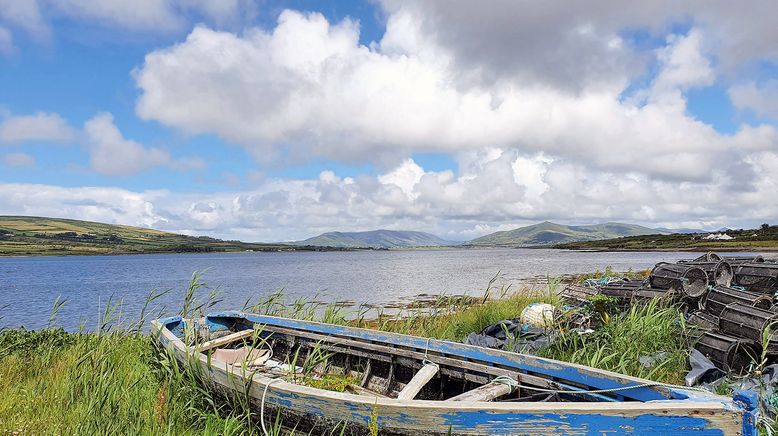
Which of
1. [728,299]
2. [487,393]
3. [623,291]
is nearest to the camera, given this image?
[487,393]

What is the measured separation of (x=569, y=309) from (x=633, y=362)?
11.1 ft

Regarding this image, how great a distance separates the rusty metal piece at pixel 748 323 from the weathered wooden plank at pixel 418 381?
17.5 ft

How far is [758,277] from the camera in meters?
10.7

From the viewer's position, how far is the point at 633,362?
7.04m

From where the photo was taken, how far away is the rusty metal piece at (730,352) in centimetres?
722

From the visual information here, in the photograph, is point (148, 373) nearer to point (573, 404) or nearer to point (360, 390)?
point (360, 390)

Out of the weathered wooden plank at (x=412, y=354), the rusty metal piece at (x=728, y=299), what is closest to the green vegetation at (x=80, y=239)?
the weathered wooden plank at (x=412, y=354)

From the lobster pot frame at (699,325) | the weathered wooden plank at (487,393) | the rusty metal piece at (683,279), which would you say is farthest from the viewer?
the rusty metal piece at (683,279)

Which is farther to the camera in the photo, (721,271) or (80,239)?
(80,239)

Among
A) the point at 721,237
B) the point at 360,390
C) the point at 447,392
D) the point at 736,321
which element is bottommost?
the point at 360,390

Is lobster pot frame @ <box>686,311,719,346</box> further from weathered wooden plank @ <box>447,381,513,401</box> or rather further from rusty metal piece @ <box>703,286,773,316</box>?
weathered wooden plank @ <box>447,381,513,401</box>

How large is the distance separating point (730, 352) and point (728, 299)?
2163 mm

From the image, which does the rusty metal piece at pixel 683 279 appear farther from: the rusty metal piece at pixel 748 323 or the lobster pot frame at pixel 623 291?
the rusty metal piece at pixel 748 323

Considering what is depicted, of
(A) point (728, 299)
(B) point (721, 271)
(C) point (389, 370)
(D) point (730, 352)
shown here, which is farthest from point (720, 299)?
Answer: (C) point (389, 370)
